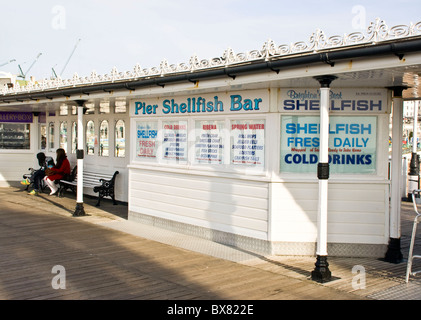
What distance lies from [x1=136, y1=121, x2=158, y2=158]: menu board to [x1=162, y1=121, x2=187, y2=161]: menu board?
1.06 feet

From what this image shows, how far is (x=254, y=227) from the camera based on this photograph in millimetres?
8352

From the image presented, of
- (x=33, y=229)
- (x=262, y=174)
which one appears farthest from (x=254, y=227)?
(x=33, y=229)

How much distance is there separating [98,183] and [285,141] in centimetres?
758

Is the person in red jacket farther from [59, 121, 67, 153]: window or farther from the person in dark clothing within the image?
[59, 121, 67, 153]: window

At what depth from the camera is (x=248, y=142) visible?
852cm

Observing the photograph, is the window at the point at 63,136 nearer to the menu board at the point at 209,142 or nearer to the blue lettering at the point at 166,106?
the blue lettering at the point at 166,106

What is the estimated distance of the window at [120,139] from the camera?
1373cm

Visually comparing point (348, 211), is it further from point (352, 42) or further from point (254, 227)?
point (352, 42)

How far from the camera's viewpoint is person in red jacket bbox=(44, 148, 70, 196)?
1527 cm

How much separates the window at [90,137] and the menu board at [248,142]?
7425 millimetres

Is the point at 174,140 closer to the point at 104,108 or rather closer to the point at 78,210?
the point at 78,210

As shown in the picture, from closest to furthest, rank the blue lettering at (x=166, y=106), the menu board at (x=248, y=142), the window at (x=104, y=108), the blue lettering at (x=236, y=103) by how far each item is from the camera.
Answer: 1. the menu board at (x=248, y=142)
2. the blue lettering at (x=236, y=103)
3. the blue lettering at (x=166, y=106)
4. the window at (x=104, y=108)

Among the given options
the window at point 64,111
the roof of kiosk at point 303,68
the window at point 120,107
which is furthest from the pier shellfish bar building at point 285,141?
the window at point 64,111
